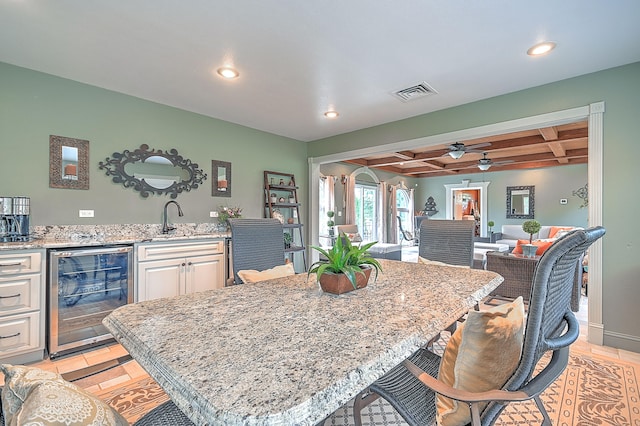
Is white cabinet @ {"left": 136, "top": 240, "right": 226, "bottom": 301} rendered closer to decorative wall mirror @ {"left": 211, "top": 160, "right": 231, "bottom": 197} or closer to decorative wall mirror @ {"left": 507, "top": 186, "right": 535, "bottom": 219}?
decorative wall mirror @ {"left": 211, "top": 160, "right": 231, "bottom": 197}

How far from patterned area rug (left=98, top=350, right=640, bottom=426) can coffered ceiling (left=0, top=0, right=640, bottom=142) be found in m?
2.56

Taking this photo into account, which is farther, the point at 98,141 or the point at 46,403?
the point at 98,141

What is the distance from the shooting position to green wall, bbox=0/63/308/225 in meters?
2.78

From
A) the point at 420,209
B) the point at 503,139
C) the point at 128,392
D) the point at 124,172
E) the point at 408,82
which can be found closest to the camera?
the point at 128,392

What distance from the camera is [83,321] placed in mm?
2715

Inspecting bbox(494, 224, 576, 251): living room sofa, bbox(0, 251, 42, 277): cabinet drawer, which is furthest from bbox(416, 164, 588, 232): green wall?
bbox(0, 251, 42, 277): cabinet drawer

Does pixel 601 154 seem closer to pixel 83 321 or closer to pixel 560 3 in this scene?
pixel 560 3

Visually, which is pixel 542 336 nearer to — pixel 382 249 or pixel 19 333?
pixel 19 333

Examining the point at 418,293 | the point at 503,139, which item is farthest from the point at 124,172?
the point at 503,139

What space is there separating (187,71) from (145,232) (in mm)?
1898

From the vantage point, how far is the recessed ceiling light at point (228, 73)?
109 inches

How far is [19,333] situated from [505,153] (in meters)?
8.44

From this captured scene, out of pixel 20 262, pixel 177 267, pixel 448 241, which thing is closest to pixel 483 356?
pixel 448 241

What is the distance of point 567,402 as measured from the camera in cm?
196
